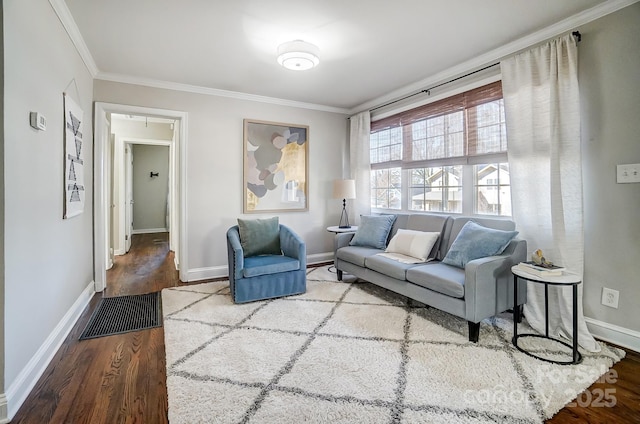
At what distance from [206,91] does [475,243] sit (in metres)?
3.58

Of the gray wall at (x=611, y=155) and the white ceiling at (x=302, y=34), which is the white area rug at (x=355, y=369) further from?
the white ceiling at (x=302, y=34)

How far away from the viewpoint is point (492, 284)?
2328mm

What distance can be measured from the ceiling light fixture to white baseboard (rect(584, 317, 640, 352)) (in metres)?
3.12

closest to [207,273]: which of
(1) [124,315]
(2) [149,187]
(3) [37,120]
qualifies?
(1) [124,315]

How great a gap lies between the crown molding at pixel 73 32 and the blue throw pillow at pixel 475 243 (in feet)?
11.8

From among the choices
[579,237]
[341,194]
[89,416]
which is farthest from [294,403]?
[341,194]

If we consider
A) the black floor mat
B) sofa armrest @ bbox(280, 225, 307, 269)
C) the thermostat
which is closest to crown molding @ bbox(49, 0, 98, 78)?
the thermostat

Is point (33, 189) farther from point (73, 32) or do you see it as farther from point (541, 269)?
point (541, 269)

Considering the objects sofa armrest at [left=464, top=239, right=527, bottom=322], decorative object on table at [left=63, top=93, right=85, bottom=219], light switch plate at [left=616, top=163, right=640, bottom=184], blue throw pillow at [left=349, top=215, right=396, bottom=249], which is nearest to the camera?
light switch plate at [left=616, top=163, right=640, bottom=184]

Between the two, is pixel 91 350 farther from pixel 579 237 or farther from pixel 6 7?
pixel 579 237

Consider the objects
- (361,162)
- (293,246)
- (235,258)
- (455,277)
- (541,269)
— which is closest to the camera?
(541,269)

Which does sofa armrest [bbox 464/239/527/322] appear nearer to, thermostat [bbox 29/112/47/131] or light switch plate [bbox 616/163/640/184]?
light switch plate [bbox 616/163/640/184]

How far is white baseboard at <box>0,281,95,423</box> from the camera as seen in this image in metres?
1.58

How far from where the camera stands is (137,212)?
8.52 meters
